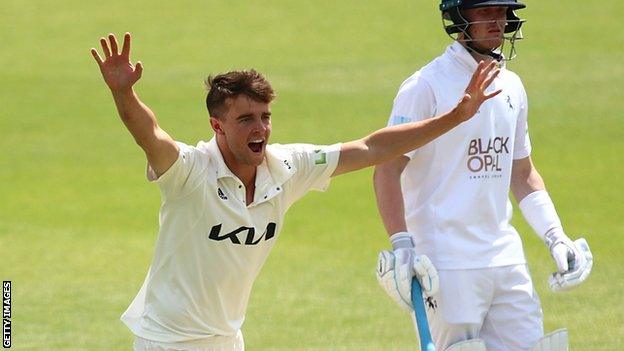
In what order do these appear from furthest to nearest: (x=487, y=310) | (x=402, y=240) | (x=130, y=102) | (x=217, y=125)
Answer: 1. (x=487, y=310)
2. (x=402, y=240)
3. (x=217, y=125)
4. (x=130, y=102)

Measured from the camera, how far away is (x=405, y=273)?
532 cm

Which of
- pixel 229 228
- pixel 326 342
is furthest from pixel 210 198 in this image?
pixel 326 342

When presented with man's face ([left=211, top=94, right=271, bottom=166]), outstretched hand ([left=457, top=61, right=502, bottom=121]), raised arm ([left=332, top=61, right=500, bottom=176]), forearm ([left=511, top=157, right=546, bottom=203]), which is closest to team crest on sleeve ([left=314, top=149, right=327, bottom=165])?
raised arm ([left=332, top=61, right=500, bottom=176])

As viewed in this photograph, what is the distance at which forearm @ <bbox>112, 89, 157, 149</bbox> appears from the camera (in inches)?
185

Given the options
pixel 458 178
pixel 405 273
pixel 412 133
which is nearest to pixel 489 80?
pixel 412 133

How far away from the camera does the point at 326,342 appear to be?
852cm

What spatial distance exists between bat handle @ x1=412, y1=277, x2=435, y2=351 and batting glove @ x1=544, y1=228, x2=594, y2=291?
688 mm

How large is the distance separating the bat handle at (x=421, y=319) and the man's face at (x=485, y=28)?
108cm

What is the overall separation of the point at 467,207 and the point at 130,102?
1589 mm

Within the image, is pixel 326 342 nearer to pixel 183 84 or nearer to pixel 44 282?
pixel 44 282

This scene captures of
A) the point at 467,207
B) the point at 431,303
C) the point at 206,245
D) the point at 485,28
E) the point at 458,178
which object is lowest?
the point at 431,303

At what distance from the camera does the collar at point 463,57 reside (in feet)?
18.7

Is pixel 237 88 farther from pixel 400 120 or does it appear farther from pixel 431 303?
pixel 431 303

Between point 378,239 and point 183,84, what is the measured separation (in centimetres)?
685
